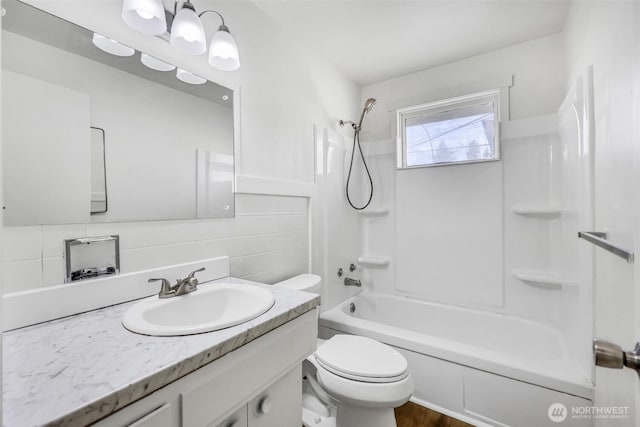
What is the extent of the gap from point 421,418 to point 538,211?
151 centimetres

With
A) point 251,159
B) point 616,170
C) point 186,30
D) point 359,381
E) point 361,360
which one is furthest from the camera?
point 251,159

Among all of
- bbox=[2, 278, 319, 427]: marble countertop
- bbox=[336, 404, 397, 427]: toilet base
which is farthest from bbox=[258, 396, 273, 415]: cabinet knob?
bbox=[336, 404, 397, 427]: toilet base

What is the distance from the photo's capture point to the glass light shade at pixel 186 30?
119 cm

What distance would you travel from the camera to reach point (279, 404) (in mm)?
984

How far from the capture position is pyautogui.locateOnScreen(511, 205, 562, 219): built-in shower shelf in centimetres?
194

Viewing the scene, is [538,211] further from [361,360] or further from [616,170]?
Result: [361,360]

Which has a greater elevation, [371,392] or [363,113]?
[363,113]

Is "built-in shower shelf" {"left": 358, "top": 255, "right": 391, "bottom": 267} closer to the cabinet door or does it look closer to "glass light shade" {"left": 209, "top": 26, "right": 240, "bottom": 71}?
the cabinet door

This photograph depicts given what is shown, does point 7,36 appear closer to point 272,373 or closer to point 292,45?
point 272,373

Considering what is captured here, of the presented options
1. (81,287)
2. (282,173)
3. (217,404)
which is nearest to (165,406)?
(217,404)

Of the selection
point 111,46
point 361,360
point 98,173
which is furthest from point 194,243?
point 361,360

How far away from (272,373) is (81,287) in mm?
697

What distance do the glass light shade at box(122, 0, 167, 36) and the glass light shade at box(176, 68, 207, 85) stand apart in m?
0.19

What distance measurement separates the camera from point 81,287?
98 cm
